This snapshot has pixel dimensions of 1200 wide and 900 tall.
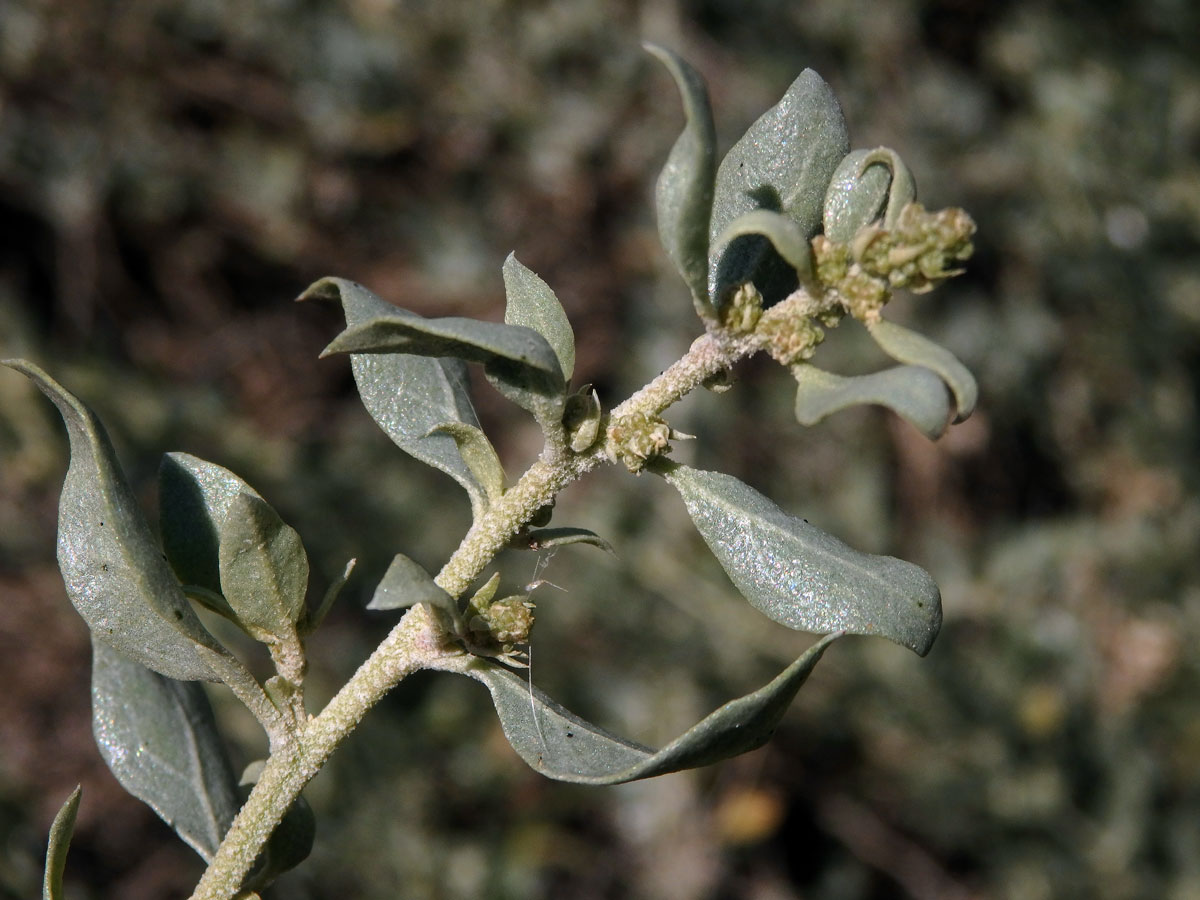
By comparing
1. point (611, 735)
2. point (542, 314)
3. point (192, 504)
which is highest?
point (542, 314)

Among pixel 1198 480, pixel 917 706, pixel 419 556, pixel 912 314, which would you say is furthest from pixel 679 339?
pixel 1198 480

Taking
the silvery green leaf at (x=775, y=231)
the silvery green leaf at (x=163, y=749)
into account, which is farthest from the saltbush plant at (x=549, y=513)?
the silvery green leaf at (x=163, y=749)

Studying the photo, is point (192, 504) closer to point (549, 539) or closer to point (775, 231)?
point (549, 539)

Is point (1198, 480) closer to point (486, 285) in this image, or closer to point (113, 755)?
point (486, 285)

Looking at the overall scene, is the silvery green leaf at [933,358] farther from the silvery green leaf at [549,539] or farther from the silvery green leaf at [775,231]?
the silvery green leaf at [549,539]

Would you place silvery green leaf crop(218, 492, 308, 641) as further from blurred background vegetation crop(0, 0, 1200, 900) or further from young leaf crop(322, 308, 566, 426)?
blurred background vegetation crop(0, 0, 1200, 900)

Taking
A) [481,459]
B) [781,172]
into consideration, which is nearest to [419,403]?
[481,459]
